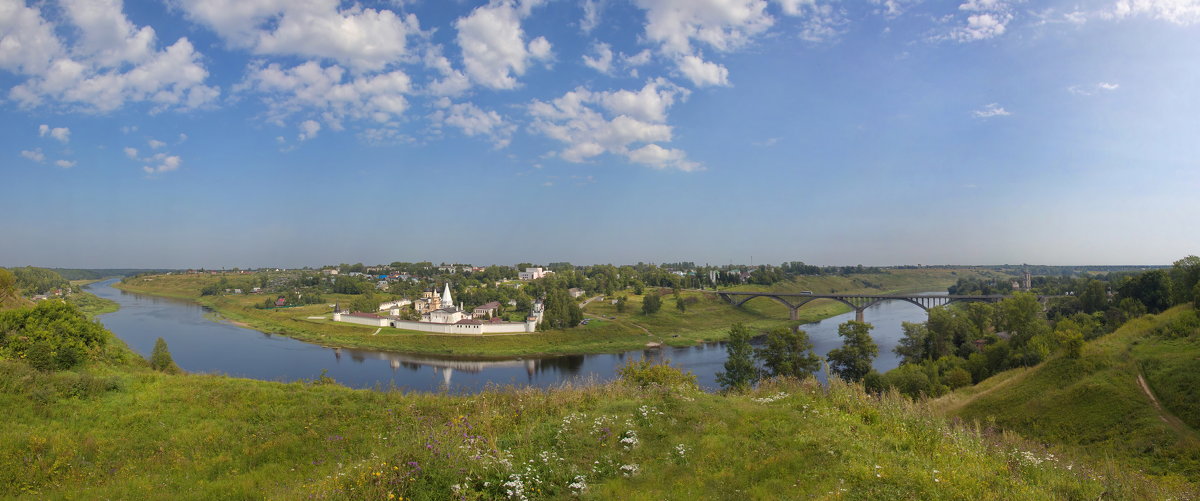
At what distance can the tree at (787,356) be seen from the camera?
78.4 feet

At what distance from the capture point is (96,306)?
227 ft

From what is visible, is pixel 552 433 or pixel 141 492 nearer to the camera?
pixel 141 492

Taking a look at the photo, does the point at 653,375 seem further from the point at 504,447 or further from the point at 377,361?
the point at 377,361

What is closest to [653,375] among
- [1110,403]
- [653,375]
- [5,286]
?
[653,375]

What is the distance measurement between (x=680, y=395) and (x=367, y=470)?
5.69 m

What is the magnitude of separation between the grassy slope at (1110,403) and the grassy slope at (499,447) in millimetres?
5546

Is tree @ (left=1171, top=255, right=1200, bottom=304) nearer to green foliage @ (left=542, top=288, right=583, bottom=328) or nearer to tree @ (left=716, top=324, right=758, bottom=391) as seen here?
tree @ (left=716, top=324, right=758, bottom=391)

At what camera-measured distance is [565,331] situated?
160ft

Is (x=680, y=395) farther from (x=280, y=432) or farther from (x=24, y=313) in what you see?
(x=24, y=313)

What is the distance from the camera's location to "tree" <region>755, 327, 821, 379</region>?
23.9 m

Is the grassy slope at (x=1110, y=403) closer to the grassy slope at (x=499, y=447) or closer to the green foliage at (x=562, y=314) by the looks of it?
the grassy slope at (x=499, y=447)

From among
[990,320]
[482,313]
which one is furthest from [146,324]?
[990,320]

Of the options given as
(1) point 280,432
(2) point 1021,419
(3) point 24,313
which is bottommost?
(2) point 1021,419

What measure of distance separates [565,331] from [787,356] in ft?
89.8
